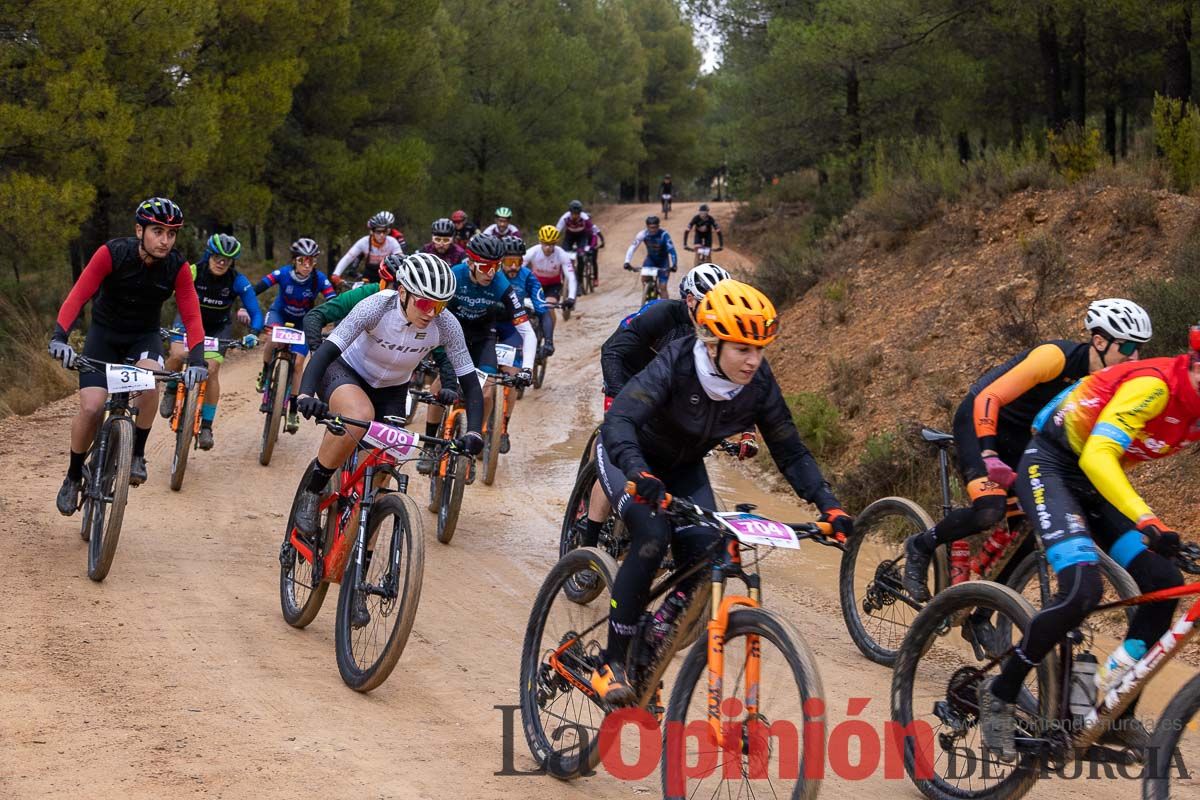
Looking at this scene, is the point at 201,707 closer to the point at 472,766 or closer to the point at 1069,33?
the point at 472,766

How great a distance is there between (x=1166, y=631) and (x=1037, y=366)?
6.16 feet

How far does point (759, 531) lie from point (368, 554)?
269cm

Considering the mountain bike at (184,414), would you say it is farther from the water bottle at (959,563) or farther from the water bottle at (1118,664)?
the water bottle at (1118,664)

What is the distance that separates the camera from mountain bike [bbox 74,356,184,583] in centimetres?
802

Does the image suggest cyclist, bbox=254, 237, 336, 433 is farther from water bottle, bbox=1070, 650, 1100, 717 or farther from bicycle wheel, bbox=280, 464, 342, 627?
water bottle, bbox=1070, 650, 1100, 717

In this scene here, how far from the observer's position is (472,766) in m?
5.48

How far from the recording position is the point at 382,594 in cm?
631

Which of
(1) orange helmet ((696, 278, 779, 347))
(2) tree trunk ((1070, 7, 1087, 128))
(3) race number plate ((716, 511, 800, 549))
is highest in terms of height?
(2) tree trunk ((1070, 7, 1087, 128))

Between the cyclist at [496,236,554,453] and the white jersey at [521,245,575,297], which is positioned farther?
the white jersey at [521,245,575,297]

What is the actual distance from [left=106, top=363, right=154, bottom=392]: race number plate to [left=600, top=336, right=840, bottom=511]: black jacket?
13.7 ft

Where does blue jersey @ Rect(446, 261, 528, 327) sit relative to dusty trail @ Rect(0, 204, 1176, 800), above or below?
above

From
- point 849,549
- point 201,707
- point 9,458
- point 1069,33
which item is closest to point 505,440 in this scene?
point 9,458

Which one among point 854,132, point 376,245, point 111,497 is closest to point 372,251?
point 376,245

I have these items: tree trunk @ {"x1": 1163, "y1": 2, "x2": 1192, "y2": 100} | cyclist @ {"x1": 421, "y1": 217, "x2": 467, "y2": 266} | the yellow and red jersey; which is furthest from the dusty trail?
tree trunk @ {"x1": 1163, "y1": 2, "x2": 1192, "y2": 100}
